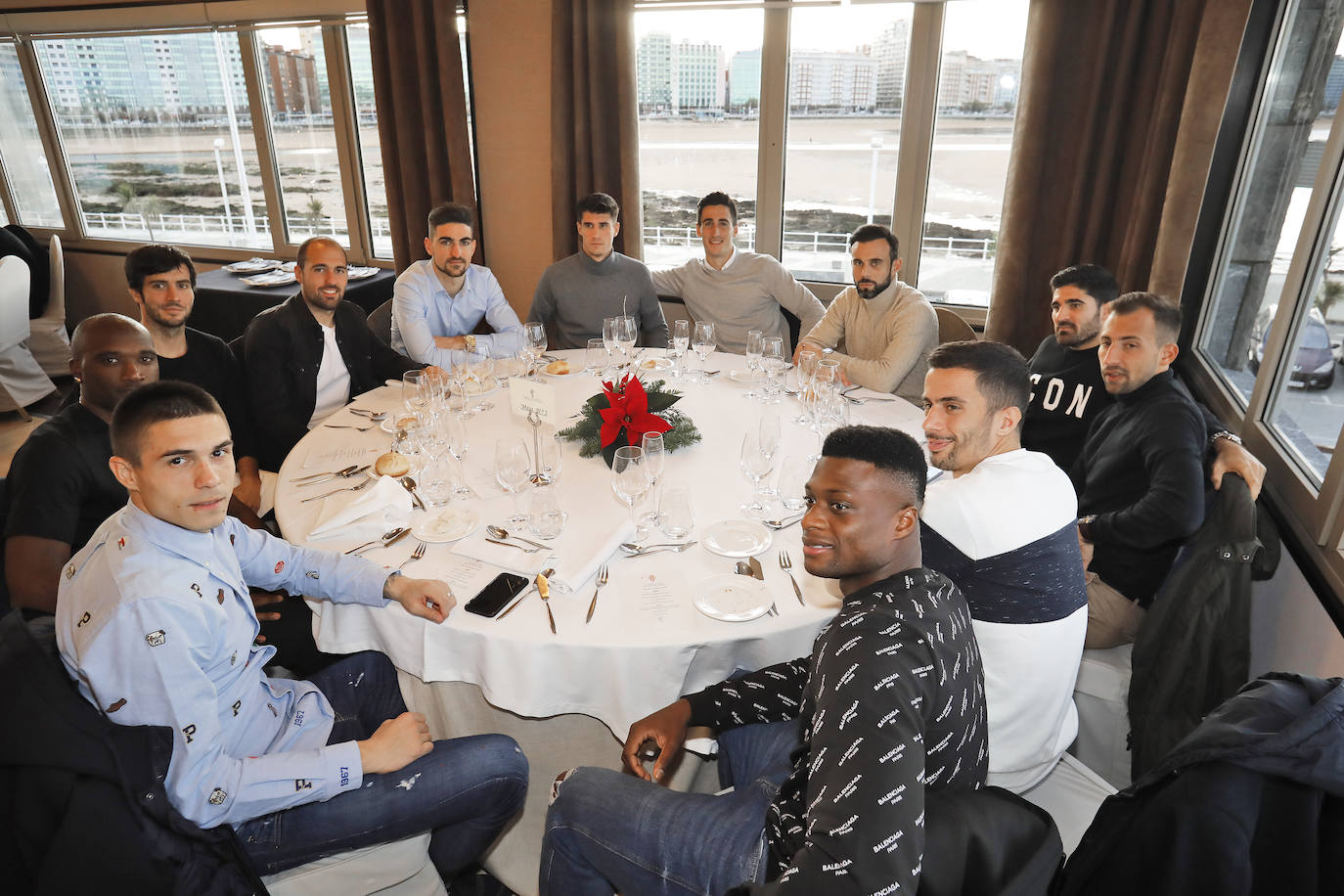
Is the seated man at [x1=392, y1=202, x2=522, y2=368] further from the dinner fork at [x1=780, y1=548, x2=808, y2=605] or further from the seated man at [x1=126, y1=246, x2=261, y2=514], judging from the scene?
the dinner fork at [x1=780, y1=548, x2=808, y2=605]

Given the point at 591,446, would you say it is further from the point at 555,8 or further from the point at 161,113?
the point at 161,113

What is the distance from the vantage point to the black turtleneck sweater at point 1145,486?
2051 millimetres

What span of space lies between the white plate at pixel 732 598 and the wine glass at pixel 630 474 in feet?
0.95

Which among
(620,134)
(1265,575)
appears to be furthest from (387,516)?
(620,134)

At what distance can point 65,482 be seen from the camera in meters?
1.98

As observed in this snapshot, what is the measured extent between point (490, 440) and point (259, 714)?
3.69 feet

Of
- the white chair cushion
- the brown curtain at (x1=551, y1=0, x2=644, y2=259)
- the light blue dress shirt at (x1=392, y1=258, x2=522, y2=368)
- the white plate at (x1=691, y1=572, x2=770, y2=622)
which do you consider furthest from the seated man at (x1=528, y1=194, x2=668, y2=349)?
the white chair cushion

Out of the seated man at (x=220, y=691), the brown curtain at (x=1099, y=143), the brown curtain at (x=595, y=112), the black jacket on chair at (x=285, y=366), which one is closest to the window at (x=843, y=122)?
the brown curtain at (x=595, y=112)

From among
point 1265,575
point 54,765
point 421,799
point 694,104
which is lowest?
point 421,799

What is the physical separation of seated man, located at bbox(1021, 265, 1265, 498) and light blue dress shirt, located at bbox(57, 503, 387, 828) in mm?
2492

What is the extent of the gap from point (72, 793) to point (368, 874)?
54cm

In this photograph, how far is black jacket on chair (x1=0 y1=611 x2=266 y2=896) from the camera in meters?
1.14

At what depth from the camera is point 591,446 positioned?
236cm

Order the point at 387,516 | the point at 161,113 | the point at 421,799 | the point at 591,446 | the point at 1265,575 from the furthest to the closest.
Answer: the point at 161,113 < the point at 591,446 < the point at 387,516 < the point at 1265,575 < the point at 421,799
